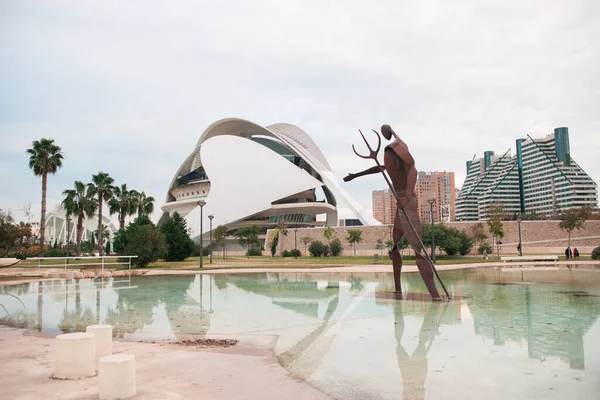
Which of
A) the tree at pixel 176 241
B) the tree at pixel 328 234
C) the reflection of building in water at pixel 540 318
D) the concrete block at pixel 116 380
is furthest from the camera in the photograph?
the tree at pixel 328 234

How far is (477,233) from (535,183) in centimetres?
8717

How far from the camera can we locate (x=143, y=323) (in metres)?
8.62

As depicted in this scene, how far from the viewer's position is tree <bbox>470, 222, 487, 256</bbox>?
39906 millimetres

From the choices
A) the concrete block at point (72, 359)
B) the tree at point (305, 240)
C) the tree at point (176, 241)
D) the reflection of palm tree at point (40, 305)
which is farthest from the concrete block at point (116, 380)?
the tree at point (305, 240)

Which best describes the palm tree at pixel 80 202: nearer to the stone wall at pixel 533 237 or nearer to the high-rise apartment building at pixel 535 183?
the stone wall at pixel 533 237

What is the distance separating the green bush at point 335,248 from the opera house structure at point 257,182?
38.3ft

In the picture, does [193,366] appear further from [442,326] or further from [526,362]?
[442,326]

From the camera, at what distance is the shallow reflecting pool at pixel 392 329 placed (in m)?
4.59

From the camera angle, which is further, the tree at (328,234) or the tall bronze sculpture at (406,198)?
the tree at (328,234)

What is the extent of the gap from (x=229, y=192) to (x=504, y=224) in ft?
116

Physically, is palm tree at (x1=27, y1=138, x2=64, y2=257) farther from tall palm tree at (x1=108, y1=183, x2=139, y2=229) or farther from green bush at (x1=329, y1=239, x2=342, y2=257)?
green bush at (x1=329, y1=239, x2=342, y2=257)

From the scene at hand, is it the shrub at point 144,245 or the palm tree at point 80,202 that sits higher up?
the palm tree at point 80,202

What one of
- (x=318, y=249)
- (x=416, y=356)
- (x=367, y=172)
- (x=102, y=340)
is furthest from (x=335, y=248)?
(x=102, y=340)

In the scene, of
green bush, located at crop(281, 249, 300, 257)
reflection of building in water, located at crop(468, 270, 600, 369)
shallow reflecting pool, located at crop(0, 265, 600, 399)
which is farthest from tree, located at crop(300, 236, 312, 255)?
reflection of building in water, located at crop(468, 270, 600, 369)
